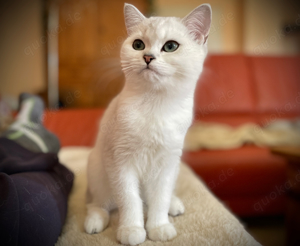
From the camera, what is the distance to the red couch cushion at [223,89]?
6.37 feet

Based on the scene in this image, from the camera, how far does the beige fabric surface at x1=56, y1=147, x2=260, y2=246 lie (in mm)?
605

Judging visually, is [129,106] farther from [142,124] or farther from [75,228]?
[75,228]

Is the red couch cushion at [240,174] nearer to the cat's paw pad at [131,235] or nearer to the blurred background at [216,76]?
the blurred background at [216,76]

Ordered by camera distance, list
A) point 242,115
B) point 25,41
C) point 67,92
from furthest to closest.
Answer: point 67,92, point 25,41, point 242,115

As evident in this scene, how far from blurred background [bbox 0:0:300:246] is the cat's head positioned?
0.13m

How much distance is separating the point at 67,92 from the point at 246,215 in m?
2.72

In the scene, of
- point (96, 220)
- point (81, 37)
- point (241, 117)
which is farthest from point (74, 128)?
point (81, 37)

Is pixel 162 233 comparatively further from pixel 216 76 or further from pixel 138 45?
pixel 216 76

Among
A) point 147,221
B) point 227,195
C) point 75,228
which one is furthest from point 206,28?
point 227,195

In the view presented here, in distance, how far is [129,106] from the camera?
0.63 m

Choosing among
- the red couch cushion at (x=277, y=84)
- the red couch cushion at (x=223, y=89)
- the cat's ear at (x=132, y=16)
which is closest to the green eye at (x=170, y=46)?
the cat's ear at (x=132, y=16)

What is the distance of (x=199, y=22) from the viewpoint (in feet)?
2.03

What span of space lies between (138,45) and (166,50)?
0.08 metres

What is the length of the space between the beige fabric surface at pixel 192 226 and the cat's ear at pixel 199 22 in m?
0.51
